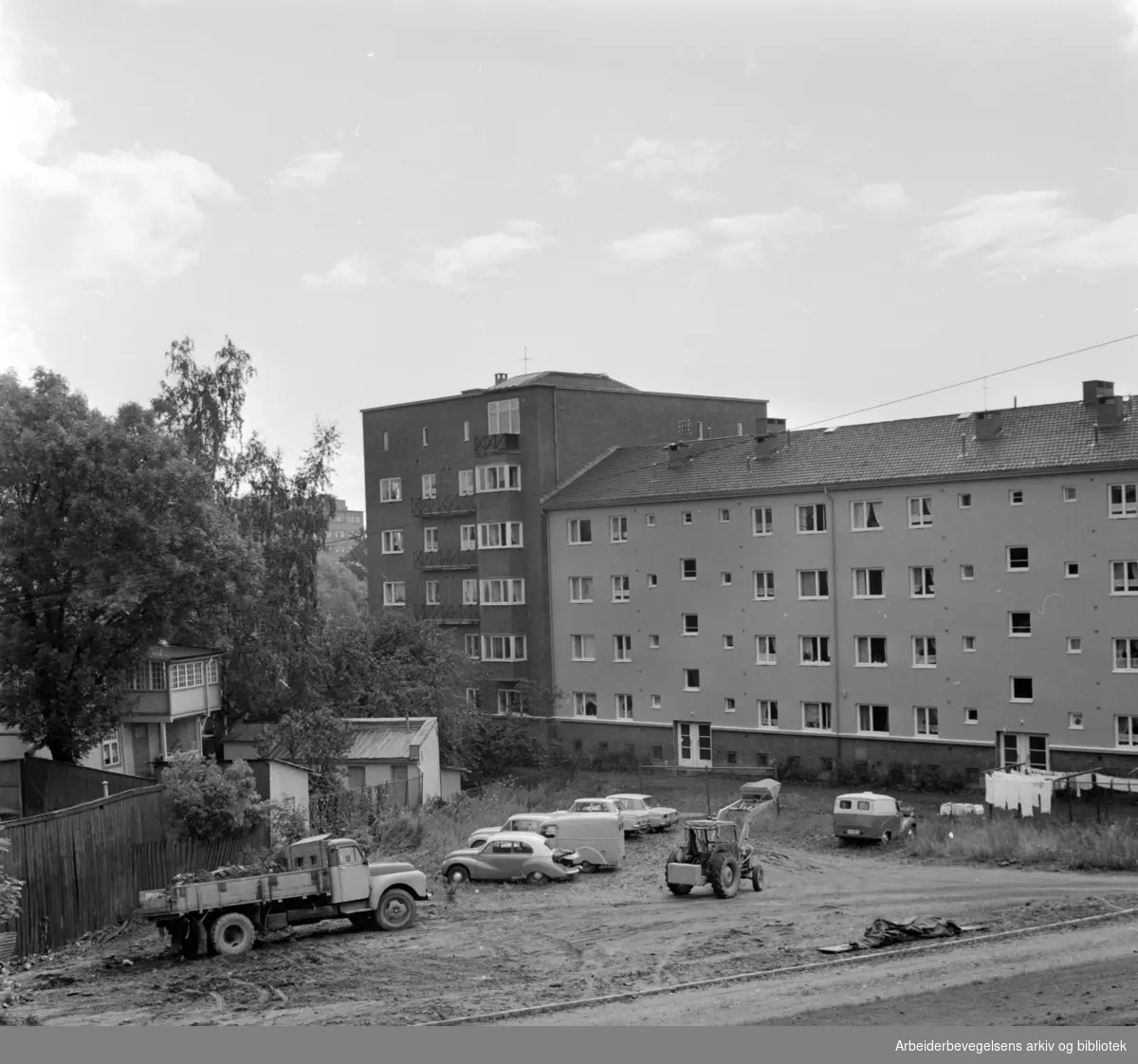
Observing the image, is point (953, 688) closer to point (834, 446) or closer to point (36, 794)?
point (834, 446)

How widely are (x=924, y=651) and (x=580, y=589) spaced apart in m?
17.5

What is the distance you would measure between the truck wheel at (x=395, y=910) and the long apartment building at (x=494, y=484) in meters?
35.3

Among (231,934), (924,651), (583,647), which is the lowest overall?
(231,934)

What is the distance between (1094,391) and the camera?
49.9 m

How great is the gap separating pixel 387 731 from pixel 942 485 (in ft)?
74.8

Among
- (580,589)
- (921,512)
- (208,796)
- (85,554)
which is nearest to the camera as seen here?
(208,796)

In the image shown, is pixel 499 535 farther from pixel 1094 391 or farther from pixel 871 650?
pixel 1094 391

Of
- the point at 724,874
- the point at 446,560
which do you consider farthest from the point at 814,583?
the point at 724,874

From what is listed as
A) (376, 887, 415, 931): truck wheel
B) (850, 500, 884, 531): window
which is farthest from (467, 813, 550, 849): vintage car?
(850, 500, 884, 531): window

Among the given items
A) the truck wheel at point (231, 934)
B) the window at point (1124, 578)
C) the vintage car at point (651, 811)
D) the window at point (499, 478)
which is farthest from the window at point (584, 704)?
the truck wheel at point (231, 934)

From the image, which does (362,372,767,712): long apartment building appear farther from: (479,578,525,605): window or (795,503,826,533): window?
(795,503,826,533): window

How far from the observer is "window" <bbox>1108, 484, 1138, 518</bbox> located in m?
46.6

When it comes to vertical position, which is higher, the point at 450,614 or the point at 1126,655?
the point at 450,614

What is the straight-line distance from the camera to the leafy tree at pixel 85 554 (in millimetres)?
37625
